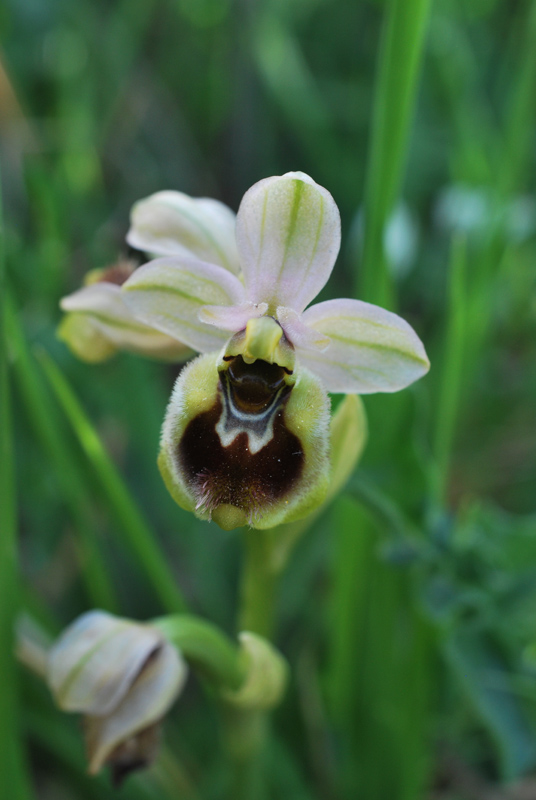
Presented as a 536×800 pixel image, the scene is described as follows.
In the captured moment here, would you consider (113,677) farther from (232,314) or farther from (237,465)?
(232,314)

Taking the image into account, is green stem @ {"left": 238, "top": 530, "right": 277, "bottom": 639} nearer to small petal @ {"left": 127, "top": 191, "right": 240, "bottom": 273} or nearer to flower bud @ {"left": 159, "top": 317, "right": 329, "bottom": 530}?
flower bud @ {"left": 159, "top": 317, "right": 329, "bottom": 530}

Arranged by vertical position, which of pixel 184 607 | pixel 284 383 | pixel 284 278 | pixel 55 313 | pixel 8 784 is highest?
pixel 284 278

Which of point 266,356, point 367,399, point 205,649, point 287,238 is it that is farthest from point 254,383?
point 205,649

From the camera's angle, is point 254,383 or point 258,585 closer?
point 254,383

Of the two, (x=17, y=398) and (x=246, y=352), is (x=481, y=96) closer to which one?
(x=17, y=398)

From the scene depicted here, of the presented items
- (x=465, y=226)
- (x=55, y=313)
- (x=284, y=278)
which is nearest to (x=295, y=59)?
(x=465, y=226)

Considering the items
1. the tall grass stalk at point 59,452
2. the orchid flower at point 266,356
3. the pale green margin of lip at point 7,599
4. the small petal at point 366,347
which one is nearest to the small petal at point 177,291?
the orchid flower at point 266,356
